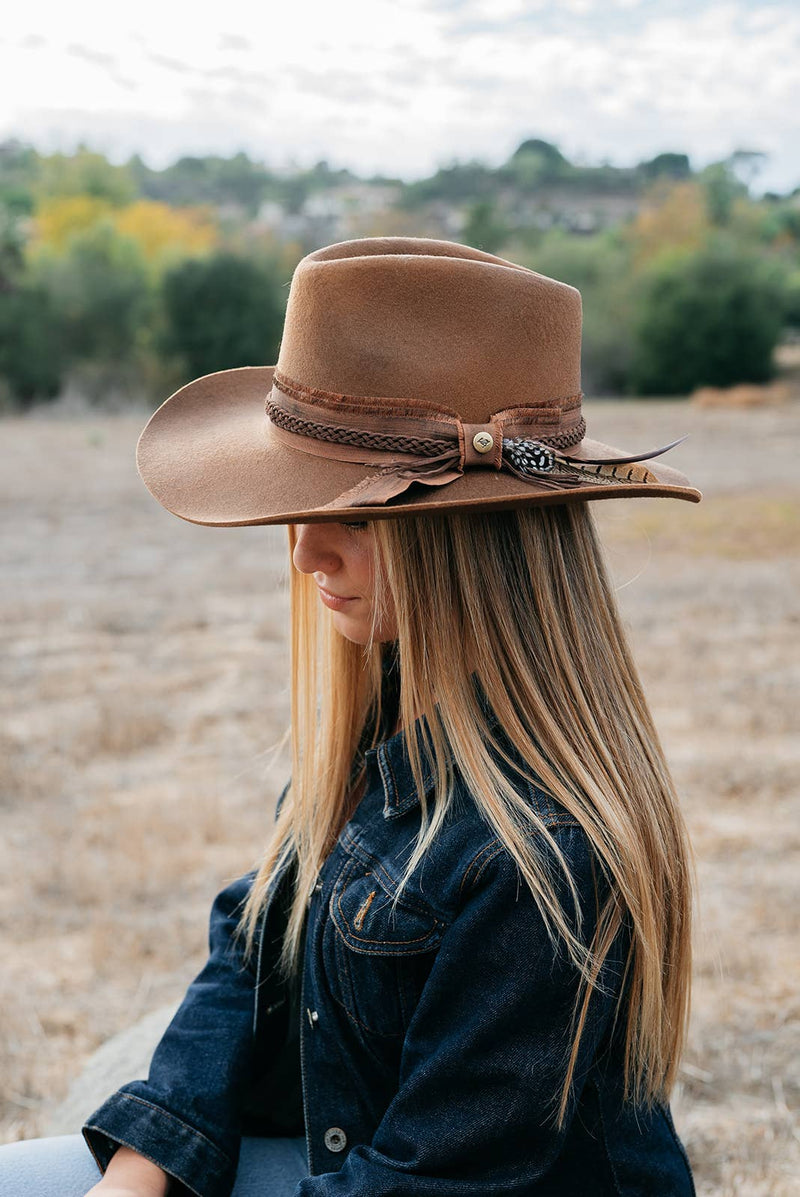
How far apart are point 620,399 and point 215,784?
85.2ft

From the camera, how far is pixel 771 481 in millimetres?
12320

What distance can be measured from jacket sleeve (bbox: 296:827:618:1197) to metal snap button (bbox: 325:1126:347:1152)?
6.2 inches

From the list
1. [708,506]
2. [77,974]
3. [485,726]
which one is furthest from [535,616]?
[708,506]

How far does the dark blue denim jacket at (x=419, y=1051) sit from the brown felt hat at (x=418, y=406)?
38 cm

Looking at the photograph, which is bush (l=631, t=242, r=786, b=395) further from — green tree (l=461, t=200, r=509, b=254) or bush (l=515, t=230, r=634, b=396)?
green tree (l=461, t=200, r=509, b=254)

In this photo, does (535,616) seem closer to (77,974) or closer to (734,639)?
(77,974)

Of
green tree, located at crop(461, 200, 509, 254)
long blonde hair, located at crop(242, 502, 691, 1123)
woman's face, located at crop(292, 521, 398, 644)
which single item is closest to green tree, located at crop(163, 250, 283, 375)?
green tree, located at crop(461, 200, 509, 254)

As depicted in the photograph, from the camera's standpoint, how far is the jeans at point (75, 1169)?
1.48 metres

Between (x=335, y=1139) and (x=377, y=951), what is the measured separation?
306 mm

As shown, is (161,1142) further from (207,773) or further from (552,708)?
(207,773)

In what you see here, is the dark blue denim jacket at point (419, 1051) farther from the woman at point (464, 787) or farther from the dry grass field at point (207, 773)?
the dry grass field at point (207, 773)

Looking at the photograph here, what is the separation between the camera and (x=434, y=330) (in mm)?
1327

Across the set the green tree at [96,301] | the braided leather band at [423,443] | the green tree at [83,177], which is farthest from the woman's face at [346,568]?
the green tree at [83,177]

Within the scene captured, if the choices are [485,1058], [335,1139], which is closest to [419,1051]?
[485,1058]
